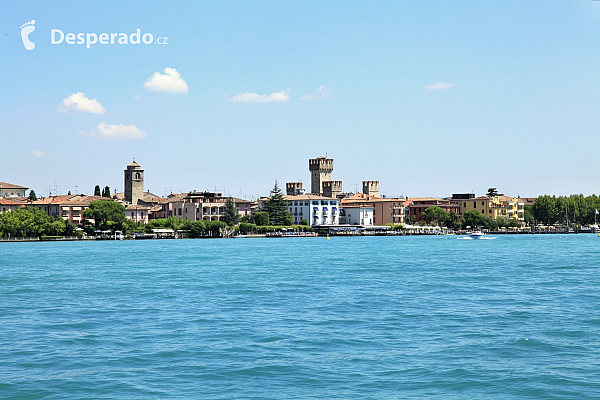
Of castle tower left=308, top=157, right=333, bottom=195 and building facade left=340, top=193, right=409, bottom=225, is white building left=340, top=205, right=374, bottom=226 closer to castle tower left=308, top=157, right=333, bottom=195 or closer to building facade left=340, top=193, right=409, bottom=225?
building facade left=340, top=193, right=409, bottom=225

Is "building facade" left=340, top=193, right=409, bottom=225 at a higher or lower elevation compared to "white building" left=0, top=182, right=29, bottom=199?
lower

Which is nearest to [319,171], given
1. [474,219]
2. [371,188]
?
[371,188]

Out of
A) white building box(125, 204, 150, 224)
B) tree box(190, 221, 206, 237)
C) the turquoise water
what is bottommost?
the turquoise water

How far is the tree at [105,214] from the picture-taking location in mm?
84500

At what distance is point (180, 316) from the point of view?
59.1 ft

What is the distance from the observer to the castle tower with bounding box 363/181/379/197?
126 meters

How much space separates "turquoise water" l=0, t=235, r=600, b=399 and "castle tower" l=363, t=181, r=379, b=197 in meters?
98.6

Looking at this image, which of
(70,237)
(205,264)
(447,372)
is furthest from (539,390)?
(70,237)

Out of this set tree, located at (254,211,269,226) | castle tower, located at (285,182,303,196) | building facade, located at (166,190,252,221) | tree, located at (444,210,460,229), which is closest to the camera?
tree, located at (254,211,269,226)

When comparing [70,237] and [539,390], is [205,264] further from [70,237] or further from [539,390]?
[70,237]

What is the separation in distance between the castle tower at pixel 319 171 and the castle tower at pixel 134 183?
93.9 ft

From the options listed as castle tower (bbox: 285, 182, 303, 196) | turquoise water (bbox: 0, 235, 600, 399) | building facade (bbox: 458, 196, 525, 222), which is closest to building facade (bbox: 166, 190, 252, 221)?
castle tower (bbox: 285, 182, 303, 196)

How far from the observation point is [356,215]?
107 meters

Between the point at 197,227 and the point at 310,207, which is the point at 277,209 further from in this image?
the point at 197,227
